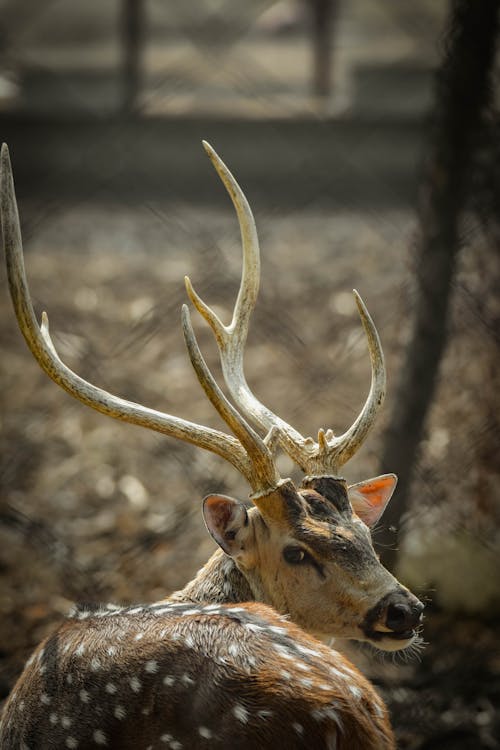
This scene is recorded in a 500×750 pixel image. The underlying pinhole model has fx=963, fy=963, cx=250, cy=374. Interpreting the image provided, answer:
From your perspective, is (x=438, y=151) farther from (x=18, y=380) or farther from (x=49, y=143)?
(x=49, y=143)

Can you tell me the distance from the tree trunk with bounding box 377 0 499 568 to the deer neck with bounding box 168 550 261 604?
0.80m

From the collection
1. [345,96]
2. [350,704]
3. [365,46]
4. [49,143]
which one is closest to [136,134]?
[49,143]

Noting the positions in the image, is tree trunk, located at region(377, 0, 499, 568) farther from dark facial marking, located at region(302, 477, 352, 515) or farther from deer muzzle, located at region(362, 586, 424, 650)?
deer muzzle, located at region(362, 586, 424, 650)

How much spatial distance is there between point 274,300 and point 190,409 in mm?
1219

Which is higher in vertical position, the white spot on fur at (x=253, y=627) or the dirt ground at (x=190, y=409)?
the white spot on fur at (x=253, y=627)

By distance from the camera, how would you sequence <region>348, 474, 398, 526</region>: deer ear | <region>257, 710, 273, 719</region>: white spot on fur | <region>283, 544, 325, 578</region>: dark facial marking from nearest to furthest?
1. <region>257, 710, 273, 719</region>: white spot on fur
2. <region>283, 544, 325, 578</region>: dark facial marking
3. <region>348, 474, 398, 526</region>: deer ear

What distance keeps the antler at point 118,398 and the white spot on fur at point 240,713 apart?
633 millimetres

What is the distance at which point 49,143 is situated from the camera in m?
8.16

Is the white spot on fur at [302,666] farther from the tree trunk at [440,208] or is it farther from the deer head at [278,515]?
the tree trunk at [440,208]

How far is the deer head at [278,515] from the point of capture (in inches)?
94.3

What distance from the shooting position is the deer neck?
2639 mm

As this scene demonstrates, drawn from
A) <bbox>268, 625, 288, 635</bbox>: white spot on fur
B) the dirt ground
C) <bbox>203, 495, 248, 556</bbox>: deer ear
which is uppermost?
<bbox>203, 495, 248, 556</bbox>: deer ear

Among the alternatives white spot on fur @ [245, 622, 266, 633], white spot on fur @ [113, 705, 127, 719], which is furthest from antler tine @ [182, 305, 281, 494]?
white spot on fur @ [113, 705, 127, 719]

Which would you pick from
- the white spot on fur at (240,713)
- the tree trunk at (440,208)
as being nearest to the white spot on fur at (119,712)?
the white spot on fur at (240,713)
